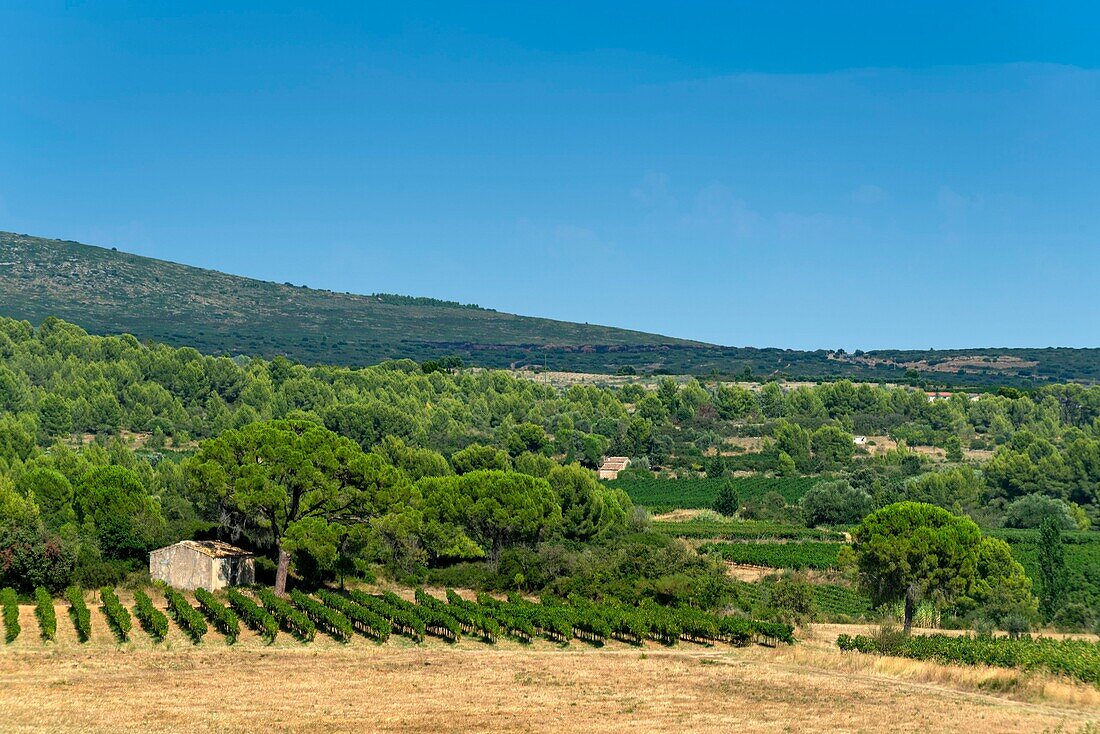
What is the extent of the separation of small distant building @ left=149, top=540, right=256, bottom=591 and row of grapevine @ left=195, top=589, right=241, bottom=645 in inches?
131

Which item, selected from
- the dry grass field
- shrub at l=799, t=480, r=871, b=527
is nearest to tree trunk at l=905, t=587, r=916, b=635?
the dry grass field

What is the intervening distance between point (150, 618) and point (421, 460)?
4833 centimetres

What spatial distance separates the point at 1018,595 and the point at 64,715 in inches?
1814

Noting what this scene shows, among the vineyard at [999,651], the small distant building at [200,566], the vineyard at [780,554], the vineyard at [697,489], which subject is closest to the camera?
the vineyard at [999,651]

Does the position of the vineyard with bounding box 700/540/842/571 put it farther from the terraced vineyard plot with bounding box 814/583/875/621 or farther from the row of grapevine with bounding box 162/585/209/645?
the row of grapevine with bounding box 162/585/209/645

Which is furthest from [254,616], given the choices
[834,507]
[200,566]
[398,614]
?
[834,507]

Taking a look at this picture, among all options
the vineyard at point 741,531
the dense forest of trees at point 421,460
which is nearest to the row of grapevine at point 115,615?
the dense forest of trees at point 421,460

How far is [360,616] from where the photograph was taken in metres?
51.8

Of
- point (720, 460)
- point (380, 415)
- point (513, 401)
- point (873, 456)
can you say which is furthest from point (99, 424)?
point (873, 456)

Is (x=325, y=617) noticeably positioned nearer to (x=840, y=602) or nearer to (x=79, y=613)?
(x=79, y=613)

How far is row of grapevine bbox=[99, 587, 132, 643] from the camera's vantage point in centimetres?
4762

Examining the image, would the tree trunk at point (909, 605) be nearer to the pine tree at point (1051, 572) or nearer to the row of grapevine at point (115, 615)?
the pine tree at point (1051, 572)

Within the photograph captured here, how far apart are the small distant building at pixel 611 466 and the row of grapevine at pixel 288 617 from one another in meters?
92.5

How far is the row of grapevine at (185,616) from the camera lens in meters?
48.0
